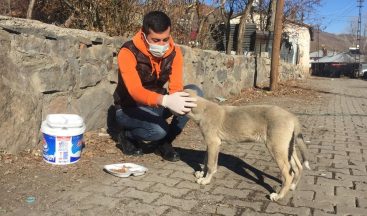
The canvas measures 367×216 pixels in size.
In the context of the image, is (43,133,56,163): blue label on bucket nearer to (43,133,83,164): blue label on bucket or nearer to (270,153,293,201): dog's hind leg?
(43,133,83,164): blue label on bucket

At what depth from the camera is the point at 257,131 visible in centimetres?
449

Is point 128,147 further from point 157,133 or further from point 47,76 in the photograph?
point 47,76

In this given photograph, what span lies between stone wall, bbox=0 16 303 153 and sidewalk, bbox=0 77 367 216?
33 centimetres

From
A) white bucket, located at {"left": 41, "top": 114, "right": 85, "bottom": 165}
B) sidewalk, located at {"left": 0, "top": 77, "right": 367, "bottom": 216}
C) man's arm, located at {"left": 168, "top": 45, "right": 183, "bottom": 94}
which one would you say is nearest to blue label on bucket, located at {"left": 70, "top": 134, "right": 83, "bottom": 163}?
white bucket, located at {"left": 41, "top": 114, "right": 85, "bottom": 165}

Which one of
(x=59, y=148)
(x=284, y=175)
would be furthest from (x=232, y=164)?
(x=59, y=148)

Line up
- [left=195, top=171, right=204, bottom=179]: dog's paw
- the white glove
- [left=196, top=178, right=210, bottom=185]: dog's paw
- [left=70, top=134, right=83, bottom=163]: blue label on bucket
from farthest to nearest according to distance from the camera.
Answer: [left=70, top=134, right=83, bottom=163]: blue label on bucket, [left=195, top=171, right=204, bottom=179]: dog's paw, [left=196, top=178, right=210, bottom=185]: dog's paw, the white glove

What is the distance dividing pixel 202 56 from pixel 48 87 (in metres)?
5.68

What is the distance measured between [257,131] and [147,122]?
1.51m

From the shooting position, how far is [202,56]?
35.2 ft

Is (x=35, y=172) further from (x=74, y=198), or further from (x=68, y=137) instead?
(x=74, y=198)

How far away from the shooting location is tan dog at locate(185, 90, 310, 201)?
4.30 m

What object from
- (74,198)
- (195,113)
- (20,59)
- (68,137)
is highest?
(20,59)

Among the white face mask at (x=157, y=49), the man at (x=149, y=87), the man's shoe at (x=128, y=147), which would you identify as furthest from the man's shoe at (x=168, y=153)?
the white face mask at (x=157, y=49)

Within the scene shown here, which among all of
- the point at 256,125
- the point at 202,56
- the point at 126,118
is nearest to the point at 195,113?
the point at 256,125
